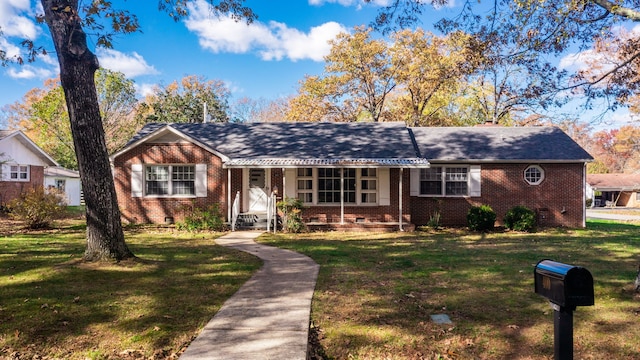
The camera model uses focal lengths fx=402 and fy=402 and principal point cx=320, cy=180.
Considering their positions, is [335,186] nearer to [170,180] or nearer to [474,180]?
[474,180]

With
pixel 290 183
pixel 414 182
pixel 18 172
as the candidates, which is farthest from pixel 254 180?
pixel 18 172

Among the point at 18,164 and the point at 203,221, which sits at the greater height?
the point at 18,164

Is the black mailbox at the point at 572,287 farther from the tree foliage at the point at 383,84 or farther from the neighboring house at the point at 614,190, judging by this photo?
the neighboring house at the point at 614,190

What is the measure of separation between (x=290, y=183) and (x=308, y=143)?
2.14m

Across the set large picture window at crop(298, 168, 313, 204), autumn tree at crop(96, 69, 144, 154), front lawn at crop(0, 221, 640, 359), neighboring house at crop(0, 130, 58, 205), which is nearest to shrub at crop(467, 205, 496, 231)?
front lawn at crop(0, 221, 640, 359)

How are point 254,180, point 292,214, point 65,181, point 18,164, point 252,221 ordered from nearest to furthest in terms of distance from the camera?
point 292,214, point 252,221, point 254,180, point 18,164, point 65,181

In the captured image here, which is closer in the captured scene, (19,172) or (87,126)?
(87,126)

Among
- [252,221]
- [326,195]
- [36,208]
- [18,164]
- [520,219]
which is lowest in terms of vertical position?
[252,221]

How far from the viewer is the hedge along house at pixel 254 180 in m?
15.6

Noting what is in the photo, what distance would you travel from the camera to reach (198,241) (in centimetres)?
1193

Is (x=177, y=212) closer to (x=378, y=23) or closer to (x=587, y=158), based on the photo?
(x=378, y=23)

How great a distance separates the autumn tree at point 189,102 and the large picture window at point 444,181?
66.7 feet

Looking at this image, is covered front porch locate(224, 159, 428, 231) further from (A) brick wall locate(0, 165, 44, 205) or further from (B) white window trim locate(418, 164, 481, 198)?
(A) brick wall locate(0, 165, 44, 205)

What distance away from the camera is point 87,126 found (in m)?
7.27
